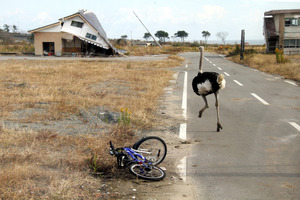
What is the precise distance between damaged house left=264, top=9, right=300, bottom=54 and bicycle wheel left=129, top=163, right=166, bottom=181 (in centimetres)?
4413

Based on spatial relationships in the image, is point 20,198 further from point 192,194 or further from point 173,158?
point 173,158

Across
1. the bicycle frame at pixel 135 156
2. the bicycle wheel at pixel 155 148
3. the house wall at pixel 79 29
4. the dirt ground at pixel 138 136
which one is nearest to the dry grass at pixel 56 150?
the dirt ground at pixel 138 136

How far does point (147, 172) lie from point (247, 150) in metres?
2.32

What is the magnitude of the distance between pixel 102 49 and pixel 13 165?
4552 cm

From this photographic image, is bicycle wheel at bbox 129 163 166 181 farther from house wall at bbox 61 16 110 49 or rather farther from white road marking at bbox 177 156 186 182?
house wall at bbox 61 16 110 49

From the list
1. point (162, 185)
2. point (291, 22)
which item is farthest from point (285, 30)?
point (162, 185)

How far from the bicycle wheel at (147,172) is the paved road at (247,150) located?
1.54 ft

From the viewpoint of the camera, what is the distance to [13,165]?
16.2 ft

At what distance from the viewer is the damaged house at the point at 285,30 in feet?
148

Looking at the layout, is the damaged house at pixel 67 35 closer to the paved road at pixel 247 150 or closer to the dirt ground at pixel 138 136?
the dirt ground at pixel 138 136

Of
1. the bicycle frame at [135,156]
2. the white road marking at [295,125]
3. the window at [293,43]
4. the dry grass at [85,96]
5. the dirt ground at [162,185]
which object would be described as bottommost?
the dirt ground at [162,185]

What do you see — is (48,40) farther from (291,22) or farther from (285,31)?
(291,22)

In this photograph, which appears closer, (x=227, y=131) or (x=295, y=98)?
(x=227, y=131)

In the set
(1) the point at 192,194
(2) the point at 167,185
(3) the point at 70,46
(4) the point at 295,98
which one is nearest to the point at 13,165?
(2) the point at 167,185
